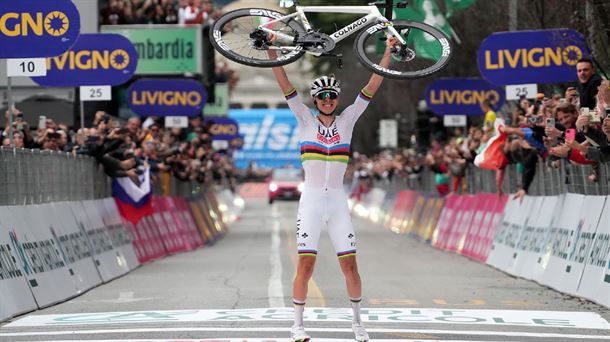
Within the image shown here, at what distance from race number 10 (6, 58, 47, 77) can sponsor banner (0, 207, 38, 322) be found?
2.20 meters

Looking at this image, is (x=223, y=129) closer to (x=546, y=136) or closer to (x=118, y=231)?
(x=118, y=231)

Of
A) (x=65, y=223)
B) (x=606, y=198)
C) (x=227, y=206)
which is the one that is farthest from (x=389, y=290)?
(x=227, y=206)

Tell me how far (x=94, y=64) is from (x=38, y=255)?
24.9 feet

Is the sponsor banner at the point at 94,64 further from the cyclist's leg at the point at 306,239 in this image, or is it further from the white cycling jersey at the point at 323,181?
the cyclist's leg at the point at 306,239

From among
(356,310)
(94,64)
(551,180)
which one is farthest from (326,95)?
(94,64)

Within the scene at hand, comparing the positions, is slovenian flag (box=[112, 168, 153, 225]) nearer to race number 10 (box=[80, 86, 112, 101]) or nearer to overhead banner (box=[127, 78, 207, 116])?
race number 10 (box=[80, 86, 112, 101])

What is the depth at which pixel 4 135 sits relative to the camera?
2066cm

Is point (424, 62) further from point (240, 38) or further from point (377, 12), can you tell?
point (240, 38)

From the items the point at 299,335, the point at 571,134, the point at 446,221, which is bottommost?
the point at 299,335

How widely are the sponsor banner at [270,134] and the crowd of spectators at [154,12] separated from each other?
75.9 metres

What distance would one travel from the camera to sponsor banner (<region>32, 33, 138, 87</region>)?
76.9 ft

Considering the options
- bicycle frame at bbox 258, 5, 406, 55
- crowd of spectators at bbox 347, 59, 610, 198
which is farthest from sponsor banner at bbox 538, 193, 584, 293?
bicycle frame at bbox 258, 5, 406, 55

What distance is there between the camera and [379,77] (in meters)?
12.5

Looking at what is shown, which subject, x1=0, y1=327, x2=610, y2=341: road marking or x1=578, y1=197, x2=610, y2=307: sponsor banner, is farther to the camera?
x1=578, y1=197, x2=610, y2=307: sponsor banner
